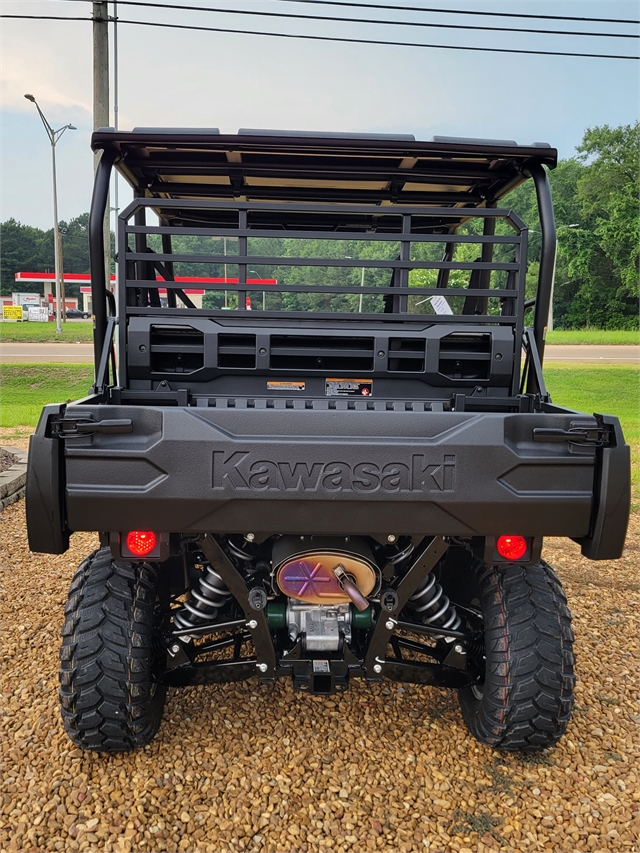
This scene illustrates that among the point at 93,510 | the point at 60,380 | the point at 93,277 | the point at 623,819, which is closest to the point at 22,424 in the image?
the point at 60,380

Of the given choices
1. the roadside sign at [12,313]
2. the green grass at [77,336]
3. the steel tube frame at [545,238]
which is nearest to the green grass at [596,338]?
the green grass at [77,336]

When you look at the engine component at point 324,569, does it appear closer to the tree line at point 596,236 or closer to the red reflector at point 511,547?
Result: the red reflector at point 511,547

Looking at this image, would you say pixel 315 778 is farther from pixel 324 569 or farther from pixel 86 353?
pixel 86 353

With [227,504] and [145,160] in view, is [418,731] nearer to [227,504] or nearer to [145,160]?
[227,504]

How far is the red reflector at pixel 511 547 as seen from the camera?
2.18 metres

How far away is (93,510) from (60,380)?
498 inches

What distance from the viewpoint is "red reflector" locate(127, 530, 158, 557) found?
7.09ft

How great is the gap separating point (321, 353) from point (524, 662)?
4.75 feet

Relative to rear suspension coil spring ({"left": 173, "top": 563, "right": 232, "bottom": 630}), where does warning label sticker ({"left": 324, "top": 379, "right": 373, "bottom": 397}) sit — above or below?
above

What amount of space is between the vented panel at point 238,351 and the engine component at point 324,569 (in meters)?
0.81

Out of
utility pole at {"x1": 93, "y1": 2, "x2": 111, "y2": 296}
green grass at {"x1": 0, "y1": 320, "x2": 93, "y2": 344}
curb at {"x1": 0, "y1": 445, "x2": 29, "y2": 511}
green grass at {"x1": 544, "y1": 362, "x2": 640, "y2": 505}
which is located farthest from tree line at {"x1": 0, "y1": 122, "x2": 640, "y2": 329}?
curb at {"x1": 0, "y1": 445, "x2": 29, "y2": 511}

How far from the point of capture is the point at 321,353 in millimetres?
2643

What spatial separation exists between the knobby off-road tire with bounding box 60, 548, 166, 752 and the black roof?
5.54 feet

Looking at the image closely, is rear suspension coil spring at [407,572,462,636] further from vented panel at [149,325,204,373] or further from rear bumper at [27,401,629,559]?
vented panel at [149,325,204,373]
